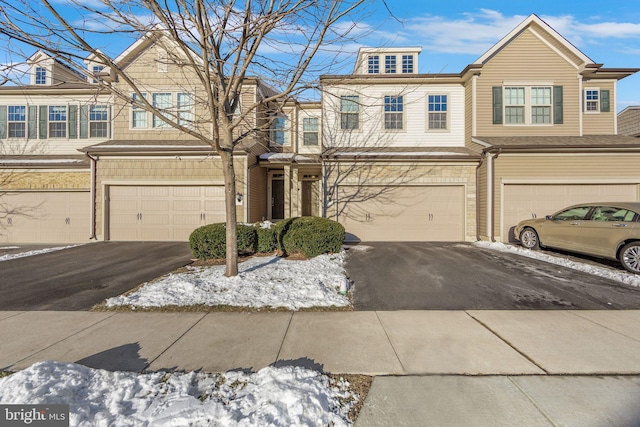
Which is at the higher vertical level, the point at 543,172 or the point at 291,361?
the point at 543,172

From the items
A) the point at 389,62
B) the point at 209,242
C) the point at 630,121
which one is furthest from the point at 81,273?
the point at 630,121

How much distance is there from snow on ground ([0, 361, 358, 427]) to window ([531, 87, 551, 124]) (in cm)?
1424

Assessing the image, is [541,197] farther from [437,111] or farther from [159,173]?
[159,173]

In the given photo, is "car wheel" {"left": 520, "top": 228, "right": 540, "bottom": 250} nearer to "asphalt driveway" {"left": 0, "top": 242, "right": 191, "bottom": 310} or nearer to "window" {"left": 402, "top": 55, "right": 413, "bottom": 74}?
"asphalt driveway" {"left": 0, "top": 242, "right": 191, "bottom": 310}

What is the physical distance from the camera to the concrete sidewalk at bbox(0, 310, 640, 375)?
316 centimetres

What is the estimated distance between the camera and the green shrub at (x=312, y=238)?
8344mm

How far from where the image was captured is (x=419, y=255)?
8.97 m

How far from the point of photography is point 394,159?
11.5 metres

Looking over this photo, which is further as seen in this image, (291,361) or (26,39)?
(26,39)

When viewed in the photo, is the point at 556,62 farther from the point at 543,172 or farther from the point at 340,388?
the point at 340,388

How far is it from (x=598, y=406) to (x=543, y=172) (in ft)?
35.5

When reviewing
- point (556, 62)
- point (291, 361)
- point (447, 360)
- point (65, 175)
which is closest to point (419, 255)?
point (447, 360)

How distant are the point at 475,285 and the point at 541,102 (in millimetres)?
10701

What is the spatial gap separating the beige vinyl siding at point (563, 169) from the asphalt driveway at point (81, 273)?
37.4 ft
